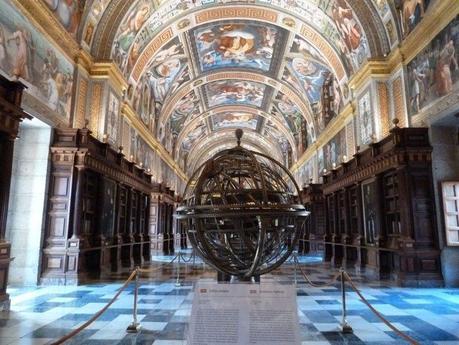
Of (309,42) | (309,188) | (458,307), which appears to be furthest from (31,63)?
(309,188)

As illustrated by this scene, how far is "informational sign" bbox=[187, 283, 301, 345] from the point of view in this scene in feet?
7.82

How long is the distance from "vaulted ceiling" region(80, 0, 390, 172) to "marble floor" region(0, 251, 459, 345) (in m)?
8.13

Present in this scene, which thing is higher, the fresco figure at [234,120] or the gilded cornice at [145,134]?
the fresco figure at [234,120]

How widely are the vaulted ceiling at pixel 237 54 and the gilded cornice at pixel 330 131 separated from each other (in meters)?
0.61

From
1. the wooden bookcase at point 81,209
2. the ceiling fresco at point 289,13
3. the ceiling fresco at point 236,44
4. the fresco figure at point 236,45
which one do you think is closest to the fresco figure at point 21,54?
the wooden bookcase at point 81,209

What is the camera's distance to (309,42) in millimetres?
16562

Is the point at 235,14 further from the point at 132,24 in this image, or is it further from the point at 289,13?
the point at 132,24

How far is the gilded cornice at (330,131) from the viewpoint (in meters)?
15.2

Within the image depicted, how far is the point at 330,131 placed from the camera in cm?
1867

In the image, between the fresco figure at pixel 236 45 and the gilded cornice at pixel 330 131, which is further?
the fresco figure at pixel 236 45

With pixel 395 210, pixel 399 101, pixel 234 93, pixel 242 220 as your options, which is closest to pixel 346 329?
pixel 242 220

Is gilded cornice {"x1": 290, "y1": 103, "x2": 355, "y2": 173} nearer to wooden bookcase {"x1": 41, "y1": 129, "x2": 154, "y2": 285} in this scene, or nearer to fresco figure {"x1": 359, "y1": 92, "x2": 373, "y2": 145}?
fresco figure {"x1": 359, "y1": 92, "x2": 373, "y2": 145}

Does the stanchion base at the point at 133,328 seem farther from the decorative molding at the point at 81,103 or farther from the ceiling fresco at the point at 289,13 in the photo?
the ceiling fresco at the point at 289,13

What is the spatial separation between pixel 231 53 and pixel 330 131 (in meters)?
7.46
